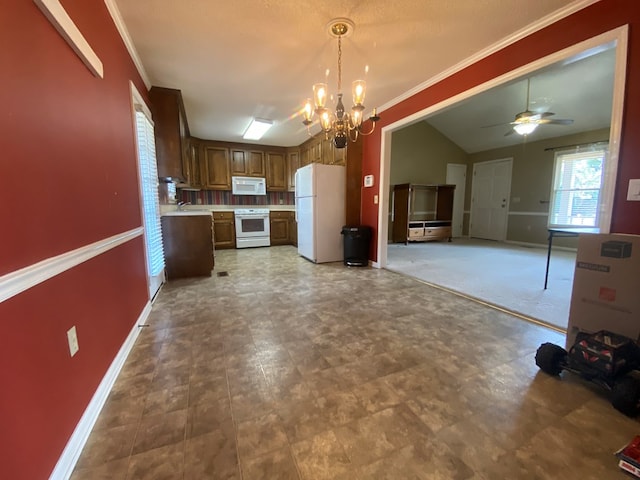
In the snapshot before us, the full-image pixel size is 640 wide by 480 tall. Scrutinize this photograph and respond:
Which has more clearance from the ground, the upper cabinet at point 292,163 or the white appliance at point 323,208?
the upper cabinet at point 292,163

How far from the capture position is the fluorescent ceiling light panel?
Result: 4.62 metres

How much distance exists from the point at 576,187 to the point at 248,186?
731 cm

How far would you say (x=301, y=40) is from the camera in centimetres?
236

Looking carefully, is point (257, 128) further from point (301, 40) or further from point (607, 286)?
point (607, 286)

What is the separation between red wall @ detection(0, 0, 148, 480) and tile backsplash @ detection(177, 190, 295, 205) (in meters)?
4.58

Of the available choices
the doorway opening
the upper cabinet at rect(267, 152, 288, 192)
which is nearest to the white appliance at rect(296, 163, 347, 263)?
the doorway opening

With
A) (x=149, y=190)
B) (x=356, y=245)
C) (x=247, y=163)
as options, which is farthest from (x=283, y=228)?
(x=149, y=190)

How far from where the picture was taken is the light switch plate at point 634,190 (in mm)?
1670

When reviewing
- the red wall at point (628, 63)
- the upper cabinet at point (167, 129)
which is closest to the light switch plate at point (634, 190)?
the red wall at point (628, 63)

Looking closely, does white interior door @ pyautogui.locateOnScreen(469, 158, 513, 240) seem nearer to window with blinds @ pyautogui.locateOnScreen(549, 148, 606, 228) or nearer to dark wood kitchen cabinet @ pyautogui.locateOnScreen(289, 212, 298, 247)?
window with blinds @ pyautogui.locateOnScreen(549, 148, 606, 228)

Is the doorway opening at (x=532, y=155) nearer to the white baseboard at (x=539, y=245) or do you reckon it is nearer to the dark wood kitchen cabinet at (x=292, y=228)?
the white baseboard at (x=539, y=245)

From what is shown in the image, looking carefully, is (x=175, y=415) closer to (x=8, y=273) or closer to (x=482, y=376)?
(x=8, y=273)

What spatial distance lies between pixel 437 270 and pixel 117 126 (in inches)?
163

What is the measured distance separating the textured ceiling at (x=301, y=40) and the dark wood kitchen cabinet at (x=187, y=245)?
5.47 feet
